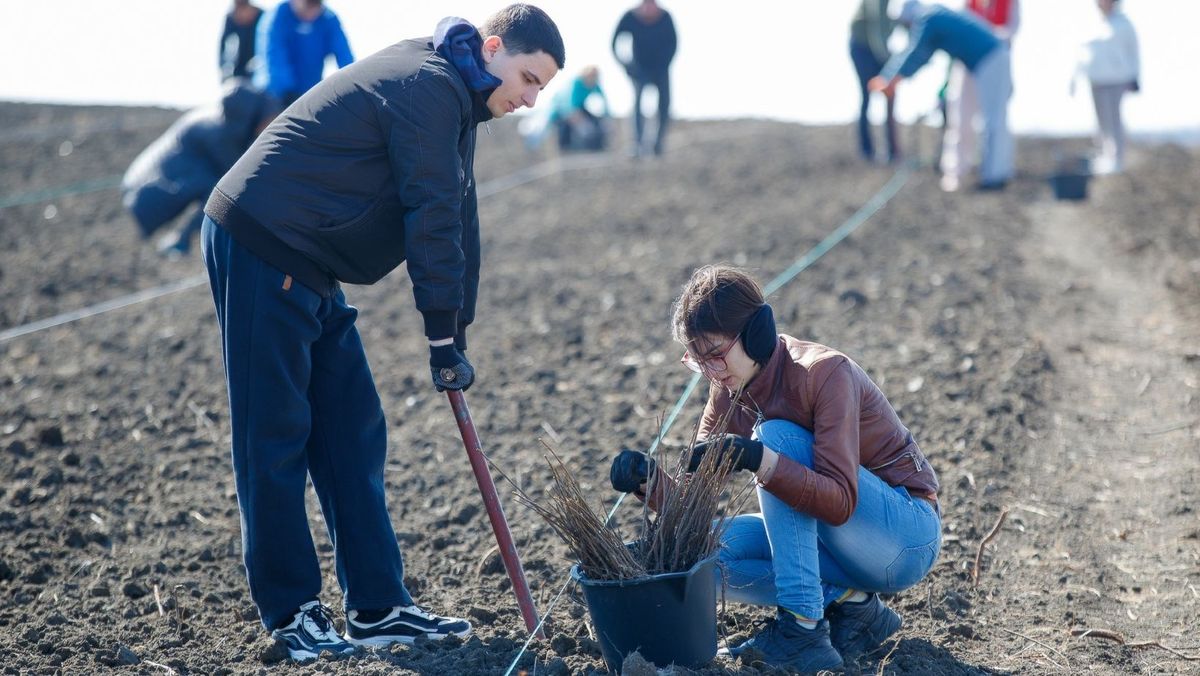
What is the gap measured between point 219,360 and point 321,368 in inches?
132

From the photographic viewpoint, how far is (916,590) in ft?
12.0

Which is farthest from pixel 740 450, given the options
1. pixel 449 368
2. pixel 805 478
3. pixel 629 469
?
pixel 449 368

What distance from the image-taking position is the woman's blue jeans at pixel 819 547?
10.0ft

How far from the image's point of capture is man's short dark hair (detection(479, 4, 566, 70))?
305 cm

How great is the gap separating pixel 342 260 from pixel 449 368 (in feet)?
1.30

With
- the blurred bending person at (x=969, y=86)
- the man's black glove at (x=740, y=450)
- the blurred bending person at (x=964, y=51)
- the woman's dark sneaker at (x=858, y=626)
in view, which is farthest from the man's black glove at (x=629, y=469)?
the blurred bending person at (x=969, y=86)

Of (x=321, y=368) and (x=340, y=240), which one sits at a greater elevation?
(x=340, y=240)

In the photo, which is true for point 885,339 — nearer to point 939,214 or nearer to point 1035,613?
point 1035,613

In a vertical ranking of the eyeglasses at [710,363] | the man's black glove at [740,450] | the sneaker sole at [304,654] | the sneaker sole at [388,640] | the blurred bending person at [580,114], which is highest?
the eyeglasses at [710,363]

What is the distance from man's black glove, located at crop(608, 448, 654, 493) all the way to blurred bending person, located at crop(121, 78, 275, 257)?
541 cm

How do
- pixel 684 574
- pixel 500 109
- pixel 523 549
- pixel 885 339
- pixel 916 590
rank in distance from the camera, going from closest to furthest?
pixel 684 574 < pixel 500 109 < pixel 916 590 < pixel 523 549 < pixel 885 339

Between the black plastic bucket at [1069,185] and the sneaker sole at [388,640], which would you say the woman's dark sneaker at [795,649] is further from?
the black plastic bucket at [1069,185]

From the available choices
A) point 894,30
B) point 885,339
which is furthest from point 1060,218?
point 885,339

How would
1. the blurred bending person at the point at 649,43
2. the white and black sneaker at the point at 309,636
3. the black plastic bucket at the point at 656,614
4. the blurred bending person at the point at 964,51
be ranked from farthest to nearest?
the blurred bending person at the point at 649,43, the blurred bending person at the point at 964,51, the white and black sneaker at the point at 309,636, the black plastic bucket at the point at 656,614
